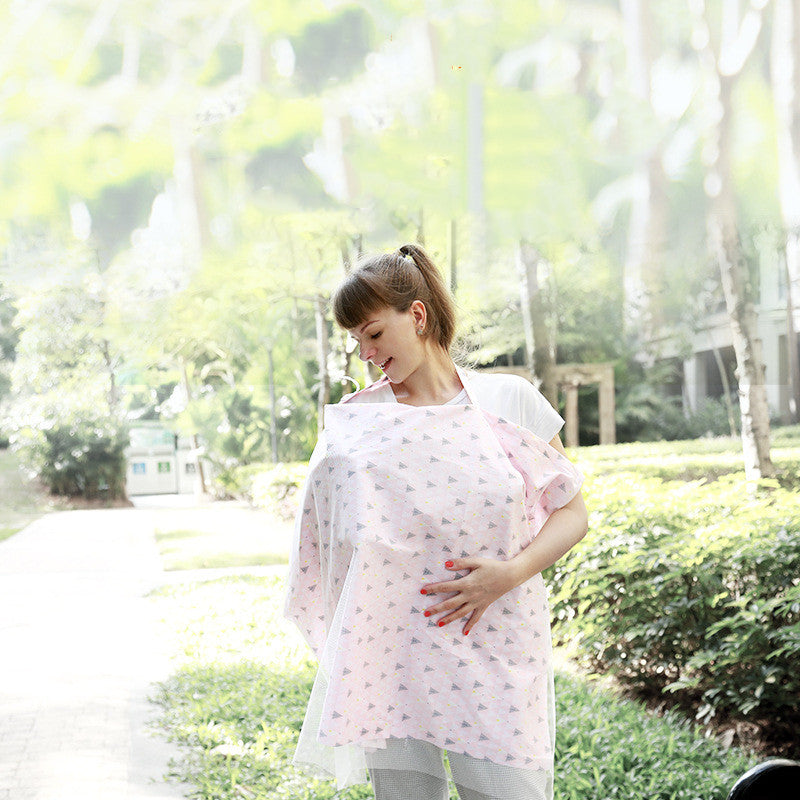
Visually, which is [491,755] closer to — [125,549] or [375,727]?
[375,727]

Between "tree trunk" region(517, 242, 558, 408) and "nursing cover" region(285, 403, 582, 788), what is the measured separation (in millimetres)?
4653

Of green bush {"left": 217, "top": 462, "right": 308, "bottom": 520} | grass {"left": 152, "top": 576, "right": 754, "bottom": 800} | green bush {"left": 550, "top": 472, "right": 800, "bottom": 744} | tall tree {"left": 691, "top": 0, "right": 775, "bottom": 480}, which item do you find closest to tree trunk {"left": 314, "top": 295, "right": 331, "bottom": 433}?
green bush {"left": 217, "top": 462, "right": 308, "bottom": 520}

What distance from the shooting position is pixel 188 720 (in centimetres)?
296

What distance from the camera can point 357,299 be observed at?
48.3 inches

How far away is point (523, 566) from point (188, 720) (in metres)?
2.09

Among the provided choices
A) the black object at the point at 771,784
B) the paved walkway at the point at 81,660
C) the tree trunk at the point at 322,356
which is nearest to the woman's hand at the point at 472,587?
the black object at the point at 771,784

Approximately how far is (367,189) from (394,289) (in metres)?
4.84

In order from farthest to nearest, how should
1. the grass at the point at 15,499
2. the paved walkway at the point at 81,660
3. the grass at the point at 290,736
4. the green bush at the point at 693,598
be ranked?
the grass at the point at 15,499 < the paved walkway at the point at 81,660 < the green bush at the point at 693,598 < the grass at the point at 290,736

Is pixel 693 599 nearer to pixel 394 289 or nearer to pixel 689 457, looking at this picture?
pixel 394 289

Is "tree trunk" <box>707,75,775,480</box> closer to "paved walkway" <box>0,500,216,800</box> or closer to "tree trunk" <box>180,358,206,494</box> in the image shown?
"paved walkway" <box>0,500,216,800</box>

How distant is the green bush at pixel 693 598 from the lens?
238 centimetres

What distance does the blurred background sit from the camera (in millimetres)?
5266

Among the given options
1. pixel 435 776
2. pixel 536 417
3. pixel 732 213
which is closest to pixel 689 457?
pixel 732 213

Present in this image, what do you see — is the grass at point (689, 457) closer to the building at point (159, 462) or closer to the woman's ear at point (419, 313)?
the building at point (159, 462)
